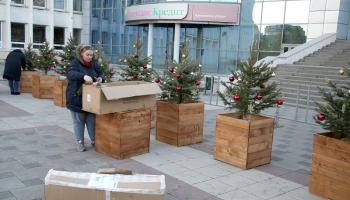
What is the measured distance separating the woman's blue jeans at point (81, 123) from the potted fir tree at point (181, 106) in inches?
53.5

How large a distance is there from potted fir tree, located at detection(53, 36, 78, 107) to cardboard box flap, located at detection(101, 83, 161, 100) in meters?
5.02

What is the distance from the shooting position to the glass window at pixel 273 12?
21.2 meters

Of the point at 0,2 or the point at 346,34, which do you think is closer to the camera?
the point at 346,34

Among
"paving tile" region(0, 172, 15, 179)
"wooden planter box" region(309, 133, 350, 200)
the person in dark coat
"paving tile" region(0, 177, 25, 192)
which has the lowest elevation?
"paving tile" region(0, 177, 25, 192)

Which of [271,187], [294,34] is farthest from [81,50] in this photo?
[294,34]

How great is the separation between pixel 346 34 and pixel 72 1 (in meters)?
21.9

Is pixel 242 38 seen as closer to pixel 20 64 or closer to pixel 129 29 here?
pixel 129 29

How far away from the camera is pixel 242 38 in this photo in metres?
23.1

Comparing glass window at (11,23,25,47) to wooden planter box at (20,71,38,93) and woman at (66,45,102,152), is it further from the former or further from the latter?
woman at (66,45,102,152)

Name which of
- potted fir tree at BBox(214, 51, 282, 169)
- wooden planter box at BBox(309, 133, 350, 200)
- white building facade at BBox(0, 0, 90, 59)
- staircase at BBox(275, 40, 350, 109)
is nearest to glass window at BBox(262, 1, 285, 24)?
staircase at BBox(275, 40, 350, 109)

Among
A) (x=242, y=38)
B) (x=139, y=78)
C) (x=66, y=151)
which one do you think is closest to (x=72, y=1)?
(x=242, y=38)

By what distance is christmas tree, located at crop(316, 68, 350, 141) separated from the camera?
461 centimetres

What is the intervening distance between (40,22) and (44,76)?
19565mm

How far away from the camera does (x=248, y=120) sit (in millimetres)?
5828
